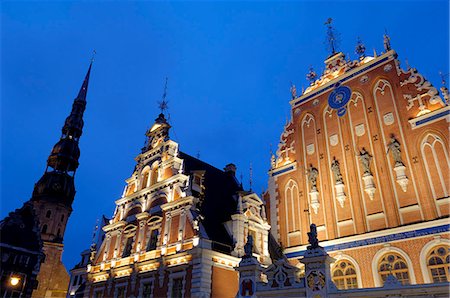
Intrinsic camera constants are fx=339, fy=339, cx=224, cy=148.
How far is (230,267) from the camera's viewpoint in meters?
20.2

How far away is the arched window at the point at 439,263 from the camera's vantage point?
570 inches

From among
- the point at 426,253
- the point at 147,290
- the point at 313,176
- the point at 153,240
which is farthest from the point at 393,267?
the point at 153,240

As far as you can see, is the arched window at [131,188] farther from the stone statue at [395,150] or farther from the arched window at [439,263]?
the arched window at [439,263]

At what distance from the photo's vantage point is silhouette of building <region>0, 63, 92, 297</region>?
2559cm

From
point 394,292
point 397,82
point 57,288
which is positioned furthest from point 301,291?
point 57,288

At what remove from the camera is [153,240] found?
23109 mm

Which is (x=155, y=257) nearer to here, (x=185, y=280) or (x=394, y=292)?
(x=185, y=280)

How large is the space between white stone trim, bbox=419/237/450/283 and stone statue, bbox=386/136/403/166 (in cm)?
398

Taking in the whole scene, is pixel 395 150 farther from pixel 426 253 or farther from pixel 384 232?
pixel 426 253

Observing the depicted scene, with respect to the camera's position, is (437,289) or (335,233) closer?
Answer: (437,289)

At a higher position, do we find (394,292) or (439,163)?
(439,163)

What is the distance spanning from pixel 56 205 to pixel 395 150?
138ft

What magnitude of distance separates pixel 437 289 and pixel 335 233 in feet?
28.8

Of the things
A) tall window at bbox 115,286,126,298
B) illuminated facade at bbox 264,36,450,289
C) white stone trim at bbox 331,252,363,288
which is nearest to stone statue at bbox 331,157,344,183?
illuminated facade at bbox 264,36,450,289
